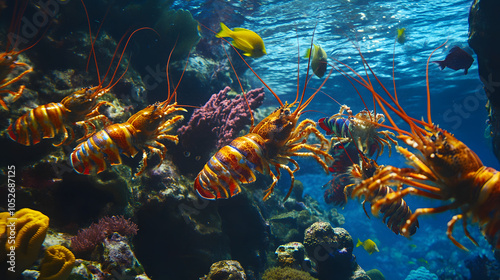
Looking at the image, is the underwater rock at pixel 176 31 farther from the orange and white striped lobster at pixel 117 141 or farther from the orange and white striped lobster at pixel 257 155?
the orange and white striped lobster at pixel 257 155

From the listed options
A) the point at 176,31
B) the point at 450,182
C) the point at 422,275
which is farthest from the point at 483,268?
the point at 176,31

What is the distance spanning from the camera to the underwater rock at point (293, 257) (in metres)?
5.66

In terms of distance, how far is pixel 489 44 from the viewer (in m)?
4.87

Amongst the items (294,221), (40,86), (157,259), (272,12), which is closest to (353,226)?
(294,221)

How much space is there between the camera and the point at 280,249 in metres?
6.00

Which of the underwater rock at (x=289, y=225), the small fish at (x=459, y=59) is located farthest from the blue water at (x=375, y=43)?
the underwater rock at (x=289, y=225)

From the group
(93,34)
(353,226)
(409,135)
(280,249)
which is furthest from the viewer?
(353,226)

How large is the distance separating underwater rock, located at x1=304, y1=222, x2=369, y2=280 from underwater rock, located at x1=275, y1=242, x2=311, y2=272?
53cm

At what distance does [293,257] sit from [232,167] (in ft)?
13.1

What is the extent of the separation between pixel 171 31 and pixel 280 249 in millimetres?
7379

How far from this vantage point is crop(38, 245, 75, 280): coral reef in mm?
2457

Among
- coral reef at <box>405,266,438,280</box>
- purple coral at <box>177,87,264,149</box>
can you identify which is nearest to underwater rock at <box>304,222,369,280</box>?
purple coral at <box>177,87,264,149</box>

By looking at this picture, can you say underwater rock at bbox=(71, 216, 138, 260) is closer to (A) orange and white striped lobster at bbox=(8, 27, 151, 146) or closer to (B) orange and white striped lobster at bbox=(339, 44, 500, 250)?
(A) orange and white striped lobster at bbox=(8, 27, 151, 146)

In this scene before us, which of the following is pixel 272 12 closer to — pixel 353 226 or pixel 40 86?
pixel 40 86
